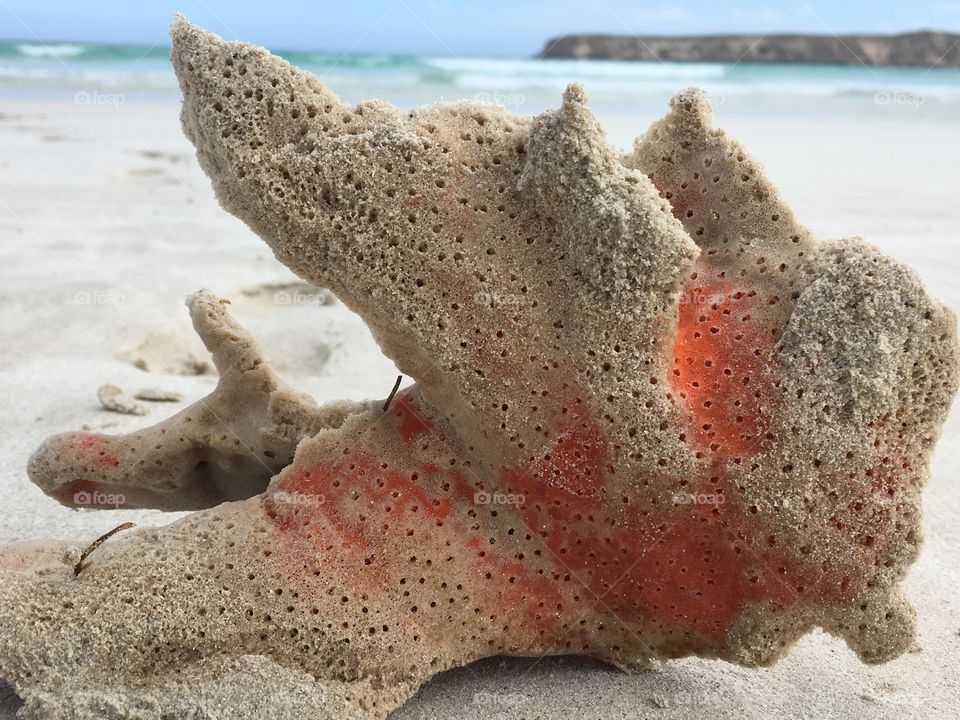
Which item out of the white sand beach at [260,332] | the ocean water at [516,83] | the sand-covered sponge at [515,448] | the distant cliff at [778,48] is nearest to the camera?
the sand-covered sponge at [515,448]

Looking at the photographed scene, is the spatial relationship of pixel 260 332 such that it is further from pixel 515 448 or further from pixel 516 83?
pixel 516 83

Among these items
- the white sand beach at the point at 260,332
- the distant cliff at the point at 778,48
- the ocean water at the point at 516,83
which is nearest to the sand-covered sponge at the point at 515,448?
the white sand beach at the point at 260,332

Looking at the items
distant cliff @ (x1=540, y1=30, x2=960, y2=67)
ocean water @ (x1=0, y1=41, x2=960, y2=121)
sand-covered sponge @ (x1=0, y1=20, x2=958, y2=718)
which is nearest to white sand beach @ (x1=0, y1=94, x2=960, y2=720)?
sand-covered sponge @ (x1=0, y1=20, x2=958, y2=718)

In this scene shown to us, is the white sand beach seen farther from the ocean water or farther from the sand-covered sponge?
the ocean water

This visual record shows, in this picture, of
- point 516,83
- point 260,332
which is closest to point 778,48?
point 516,83

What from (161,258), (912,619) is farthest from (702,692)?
(161,258)

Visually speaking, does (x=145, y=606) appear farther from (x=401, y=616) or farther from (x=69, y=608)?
(x=401, y=616)

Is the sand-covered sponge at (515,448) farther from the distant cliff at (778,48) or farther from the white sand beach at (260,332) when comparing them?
the distant cliff at (778,48)
